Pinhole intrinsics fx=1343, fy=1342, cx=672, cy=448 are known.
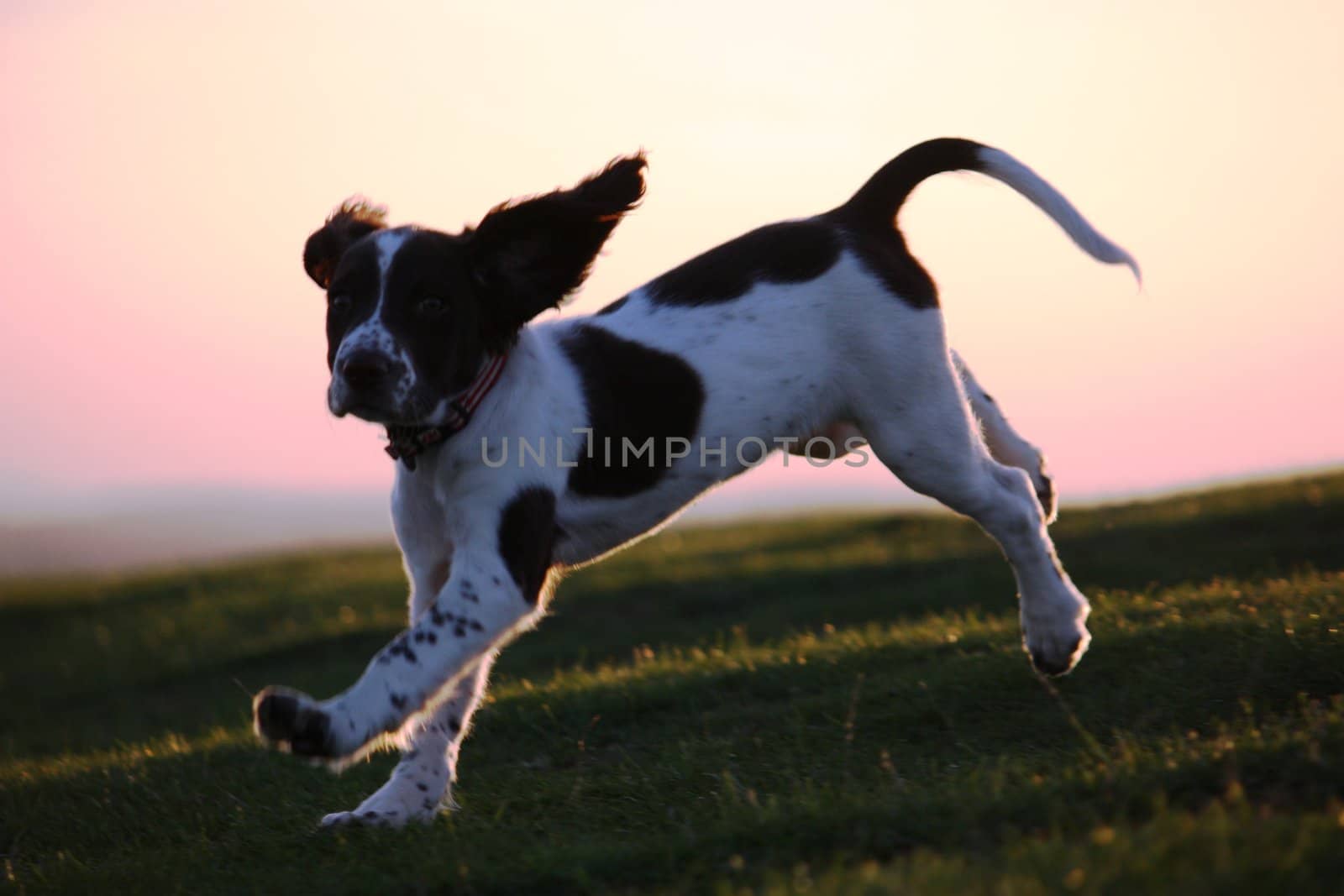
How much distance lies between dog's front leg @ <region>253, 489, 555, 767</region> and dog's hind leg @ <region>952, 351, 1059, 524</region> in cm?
215

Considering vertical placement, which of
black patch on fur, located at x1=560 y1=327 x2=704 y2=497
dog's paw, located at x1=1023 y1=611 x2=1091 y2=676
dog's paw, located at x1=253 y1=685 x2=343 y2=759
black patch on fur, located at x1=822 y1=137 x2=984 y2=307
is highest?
black patch on fur, located at x1=822 y1=137 x2=984 y2=307

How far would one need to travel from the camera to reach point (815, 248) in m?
4.98

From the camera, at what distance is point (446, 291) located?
13.7 ft

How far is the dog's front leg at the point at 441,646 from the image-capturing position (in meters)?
3.70

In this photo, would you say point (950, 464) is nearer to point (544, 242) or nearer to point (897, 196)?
point (897, 196)

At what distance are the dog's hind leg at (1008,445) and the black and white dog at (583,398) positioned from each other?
0.17 m

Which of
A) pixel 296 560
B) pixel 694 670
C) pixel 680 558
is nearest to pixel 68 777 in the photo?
pixel 694 670

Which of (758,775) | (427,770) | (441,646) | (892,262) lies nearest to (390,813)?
(427,770)

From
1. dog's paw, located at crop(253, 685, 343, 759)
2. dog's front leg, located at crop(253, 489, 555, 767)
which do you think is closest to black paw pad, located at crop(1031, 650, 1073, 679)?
dog's front leg, located at crop(253, 489, 555, 767)

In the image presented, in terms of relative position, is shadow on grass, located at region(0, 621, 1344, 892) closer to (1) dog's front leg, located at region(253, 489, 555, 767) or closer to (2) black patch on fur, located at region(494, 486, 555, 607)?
(1) dog's front leg, located at region(253, 489, 555, 767)

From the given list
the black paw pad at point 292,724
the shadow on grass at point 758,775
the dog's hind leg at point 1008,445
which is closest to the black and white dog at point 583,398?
the black paw pad at point 292,724

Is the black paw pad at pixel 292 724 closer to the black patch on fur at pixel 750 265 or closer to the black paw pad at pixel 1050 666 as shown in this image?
the black patch on fur at pixel 750 265

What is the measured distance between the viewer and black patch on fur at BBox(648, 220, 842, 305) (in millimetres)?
4867

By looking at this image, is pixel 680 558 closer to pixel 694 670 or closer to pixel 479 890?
pixel 694 670
